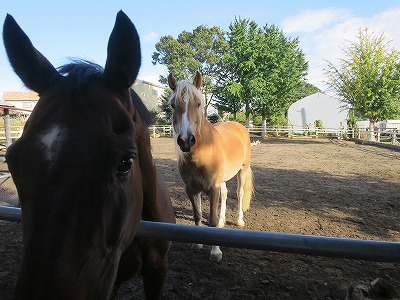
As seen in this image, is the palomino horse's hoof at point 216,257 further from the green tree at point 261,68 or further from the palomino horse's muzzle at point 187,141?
the green tree at point 261,68

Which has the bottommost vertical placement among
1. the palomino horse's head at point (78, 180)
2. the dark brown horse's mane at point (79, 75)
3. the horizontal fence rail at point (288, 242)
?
the horizontal fence rail at point (288, 242)

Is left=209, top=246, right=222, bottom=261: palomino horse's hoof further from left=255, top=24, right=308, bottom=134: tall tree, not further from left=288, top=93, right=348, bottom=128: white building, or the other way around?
left=288, top=93, right=348, bottom=128: white building

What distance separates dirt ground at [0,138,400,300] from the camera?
321 centimetres

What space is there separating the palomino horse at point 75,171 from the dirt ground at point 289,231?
245 cm

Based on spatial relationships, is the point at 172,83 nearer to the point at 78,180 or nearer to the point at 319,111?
the point at 78,180

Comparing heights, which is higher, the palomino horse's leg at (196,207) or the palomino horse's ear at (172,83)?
the palomino horse's ear at (172,83)

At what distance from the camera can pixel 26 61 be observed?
1281mm

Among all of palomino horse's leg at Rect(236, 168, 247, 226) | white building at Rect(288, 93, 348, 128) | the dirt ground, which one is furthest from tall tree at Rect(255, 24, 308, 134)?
palomino horse's leg at Rect(236, 168, 247, 226)

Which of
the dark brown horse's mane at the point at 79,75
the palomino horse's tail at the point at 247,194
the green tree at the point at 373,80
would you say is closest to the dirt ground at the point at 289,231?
the palomino horse's tail at the point at 247,194

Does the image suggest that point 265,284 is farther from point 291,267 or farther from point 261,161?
point 261,161

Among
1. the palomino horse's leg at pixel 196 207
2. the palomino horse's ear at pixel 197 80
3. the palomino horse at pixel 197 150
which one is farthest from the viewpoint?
the palomino horse's leg at pixel 196 207

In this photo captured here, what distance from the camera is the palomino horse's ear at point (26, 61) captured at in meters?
1.27

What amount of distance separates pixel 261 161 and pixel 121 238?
1142cm

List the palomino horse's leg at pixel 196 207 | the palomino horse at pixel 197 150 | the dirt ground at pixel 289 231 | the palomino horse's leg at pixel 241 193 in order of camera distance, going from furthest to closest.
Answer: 1. the palomino horse's leg at pixel 241 193
2. the palomino horse's leg at pixel 196 207
3. the palomino horse at pixel 197 150
4. the dirt ground at pixel 289 231
